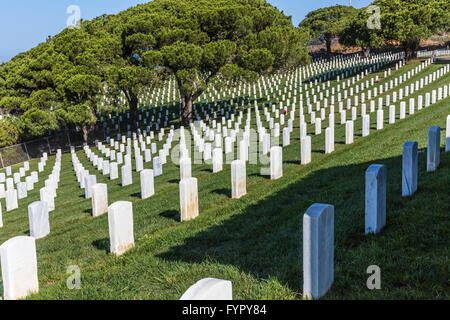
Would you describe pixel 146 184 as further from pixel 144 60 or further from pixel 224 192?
pixel 144 60

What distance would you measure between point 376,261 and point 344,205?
2.46 m

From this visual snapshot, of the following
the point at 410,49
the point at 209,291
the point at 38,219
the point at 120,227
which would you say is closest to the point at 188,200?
the point at 120,227

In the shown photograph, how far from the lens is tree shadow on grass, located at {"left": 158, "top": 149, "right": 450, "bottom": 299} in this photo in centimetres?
420

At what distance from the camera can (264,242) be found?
5.91 m

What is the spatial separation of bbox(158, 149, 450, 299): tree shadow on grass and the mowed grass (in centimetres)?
1

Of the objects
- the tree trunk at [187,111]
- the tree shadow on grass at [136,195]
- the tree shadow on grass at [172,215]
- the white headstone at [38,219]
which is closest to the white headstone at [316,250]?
the tree shadow on grass at [172,215]

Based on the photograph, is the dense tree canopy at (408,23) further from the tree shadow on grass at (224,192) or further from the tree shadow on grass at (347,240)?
the tree shadow on grass at (347,240)

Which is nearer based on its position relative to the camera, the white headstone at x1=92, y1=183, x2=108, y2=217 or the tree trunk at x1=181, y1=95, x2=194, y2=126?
the white headstone at x1=92, y1=183, x2=108, y2=217

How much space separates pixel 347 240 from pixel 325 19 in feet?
323

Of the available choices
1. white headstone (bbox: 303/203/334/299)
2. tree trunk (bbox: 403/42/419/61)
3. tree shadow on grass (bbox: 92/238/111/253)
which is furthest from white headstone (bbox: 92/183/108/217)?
tree trunk (bbox: 403/42/419/61)

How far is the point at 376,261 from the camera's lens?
4477 millimetres

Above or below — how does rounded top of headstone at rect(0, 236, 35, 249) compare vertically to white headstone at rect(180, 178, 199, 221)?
above

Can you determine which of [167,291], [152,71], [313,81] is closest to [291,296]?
[167,291]

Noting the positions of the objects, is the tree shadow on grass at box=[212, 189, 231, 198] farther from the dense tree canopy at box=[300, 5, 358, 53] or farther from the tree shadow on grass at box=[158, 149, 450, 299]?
the dense tree canopy at box=[300, 5, 358, 53]
